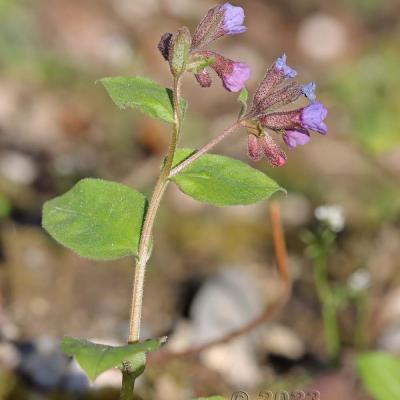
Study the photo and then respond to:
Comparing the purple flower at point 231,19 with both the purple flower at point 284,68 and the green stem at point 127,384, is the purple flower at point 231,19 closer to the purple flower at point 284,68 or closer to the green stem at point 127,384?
the purple flower at point 284,68

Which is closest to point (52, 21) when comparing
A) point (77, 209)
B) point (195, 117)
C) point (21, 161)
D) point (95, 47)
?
point (95, 47)

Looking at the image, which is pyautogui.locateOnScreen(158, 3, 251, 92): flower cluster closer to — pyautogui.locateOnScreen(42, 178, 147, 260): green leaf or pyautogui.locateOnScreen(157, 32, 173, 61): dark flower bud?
pyautogui.locateOnScreen(157, 32, 173, 61): dark flower bud

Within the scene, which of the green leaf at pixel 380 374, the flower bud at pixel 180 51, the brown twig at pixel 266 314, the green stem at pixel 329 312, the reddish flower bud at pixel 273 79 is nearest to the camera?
the flower bud at pixel 180 51

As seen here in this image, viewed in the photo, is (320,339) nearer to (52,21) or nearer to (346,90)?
(346,90)

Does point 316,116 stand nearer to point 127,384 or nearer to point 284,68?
point 284,68

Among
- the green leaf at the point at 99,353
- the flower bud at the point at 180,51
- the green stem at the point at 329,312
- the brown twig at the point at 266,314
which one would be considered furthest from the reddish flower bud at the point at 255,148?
the green stem at the point at 329,312

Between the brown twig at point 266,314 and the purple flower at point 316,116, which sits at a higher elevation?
the purple flower at point 316,116

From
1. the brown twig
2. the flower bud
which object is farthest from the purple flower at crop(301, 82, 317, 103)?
the brown twig
